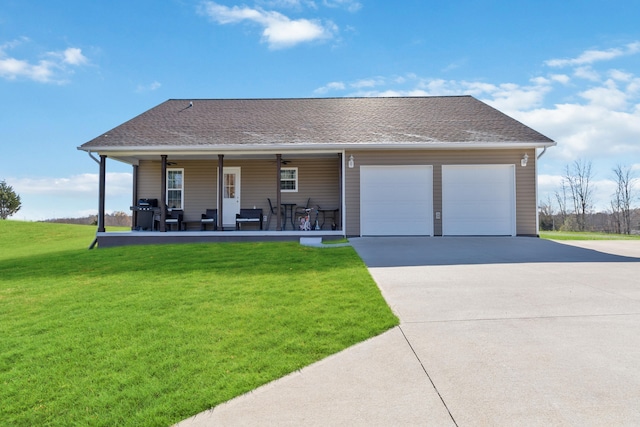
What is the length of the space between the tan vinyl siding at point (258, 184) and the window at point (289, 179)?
0.12 meters

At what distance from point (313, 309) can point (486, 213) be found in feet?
29.0

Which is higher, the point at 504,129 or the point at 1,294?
the point at 504,129

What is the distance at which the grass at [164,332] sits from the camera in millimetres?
2646

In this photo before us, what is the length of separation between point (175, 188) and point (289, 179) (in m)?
4.09

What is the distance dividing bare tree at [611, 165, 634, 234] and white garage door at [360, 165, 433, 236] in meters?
20.6

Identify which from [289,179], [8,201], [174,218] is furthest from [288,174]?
[8,201]

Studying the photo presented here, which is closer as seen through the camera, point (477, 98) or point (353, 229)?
point (353, 229)

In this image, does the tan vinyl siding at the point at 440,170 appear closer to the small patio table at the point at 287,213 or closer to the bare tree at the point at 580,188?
the small patio table at the point at 287,213

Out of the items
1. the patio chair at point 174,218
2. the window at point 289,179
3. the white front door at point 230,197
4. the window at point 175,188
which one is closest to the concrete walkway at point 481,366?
the window at point 289,179

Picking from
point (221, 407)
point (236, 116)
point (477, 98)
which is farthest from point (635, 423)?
point (477, 98)

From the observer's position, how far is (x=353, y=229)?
11.6 meters

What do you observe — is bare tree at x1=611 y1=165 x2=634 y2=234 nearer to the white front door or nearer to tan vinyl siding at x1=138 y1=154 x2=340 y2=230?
tan vinyl siding at x1=138 y1=154 x2=340 y2=230

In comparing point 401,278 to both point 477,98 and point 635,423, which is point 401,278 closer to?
point 635,423

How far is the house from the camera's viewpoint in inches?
450
